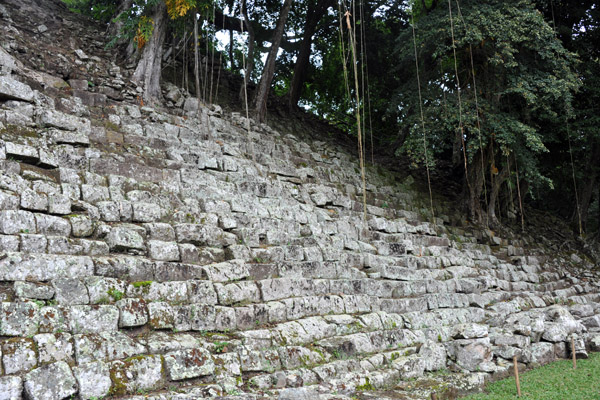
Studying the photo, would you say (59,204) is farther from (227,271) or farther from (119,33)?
(119,33)

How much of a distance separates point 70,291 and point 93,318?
1.17ft

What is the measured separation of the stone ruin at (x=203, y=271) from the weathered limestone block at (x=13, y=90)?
2 centimetres

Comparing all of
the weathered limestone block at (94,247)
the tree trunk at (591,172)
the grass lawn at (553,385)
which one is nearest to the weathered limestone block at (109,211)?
the weathered limestone block at (94,247)

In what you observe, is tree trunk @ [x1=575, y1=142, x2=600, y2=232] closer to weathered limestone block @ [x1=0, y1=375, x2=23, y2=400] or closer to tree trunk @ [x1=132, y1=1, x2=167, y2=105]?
tree trunk @ [x1=132, y1=1, x2=167, y2=105]

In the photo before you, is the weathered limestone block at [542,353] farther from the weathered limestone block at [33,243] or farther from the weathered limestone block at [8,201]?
the weathered limestone block at [8,201]

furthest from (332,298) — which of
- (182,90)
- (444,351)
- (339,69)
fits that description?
(339,69)

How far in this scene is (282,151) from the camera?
38.3ft

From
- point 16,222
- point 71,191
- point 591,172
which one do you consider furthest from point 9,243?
point 591,172

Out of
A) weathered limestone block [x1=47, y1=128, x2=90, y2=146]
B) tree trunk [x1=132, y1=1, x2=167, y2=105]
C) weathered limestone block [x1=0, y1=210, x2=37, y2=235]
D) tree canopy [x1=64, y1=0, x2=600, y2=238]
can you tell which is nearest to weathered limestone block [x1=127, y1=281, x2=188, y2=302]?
weathered limestone block [x1=0, y1=210, x2=37, y2=235]

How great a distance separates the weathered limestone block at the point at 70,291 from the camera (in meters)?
4.56

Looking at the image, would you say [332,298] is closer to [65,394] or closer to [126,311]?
[126,311]

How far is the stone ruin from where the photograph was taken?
448 cm

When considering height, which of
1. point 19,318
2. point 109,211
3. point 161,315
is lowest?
point 161,315

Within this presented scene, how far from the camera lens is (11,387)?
3.64m
